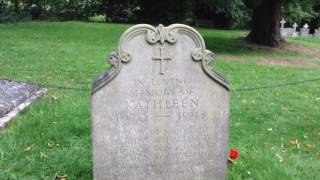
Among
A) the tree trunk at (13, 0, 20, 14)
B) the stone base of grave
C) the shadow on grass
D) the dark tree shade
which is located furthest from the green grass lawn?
the dark tree shade

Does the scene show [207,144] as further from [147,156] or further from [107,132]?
[107,132]

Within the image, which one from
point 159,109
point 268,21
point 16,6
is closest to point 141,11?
point 16,6

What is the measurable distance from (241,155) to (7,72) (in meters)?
6.34

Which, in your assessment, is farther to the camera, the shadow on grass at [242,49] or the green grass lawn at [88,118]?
the shadow on grass at [242,49]

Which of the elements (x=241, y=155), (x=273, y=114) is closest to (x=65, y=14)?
(x=273, y=114)

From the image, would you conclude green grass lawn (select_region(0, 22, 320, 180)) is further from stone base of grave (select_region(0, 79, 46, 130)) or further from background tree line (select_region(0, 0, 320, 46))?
background tree line (select_region(0, 0, 320, 46))

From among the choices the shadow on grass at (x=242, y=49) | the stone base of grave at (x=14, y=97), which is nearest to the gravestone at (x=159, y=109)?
the stone base of grave at (x=14, y=97)

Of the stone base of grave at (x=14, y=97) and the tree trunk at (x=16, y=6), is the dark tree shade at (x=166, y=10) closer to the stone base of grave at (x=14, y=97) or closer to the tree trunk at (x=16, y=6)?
the tree trunk at (x=16, y=6)

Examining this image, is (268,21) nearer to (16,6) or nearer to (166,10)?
(166,10)

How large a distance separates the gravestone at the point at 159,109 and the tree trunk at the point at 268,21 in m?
14.9

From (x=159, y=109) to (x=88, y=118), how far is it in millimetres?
2637

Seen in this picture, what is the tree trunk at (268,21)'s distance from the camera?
19203 mm

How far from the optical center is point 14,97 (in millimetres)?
7637

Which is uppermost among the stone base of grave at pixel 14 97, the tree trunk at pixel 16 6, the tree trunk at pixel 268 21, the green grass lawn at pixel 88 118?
the tree trunk at pixel 16 6
